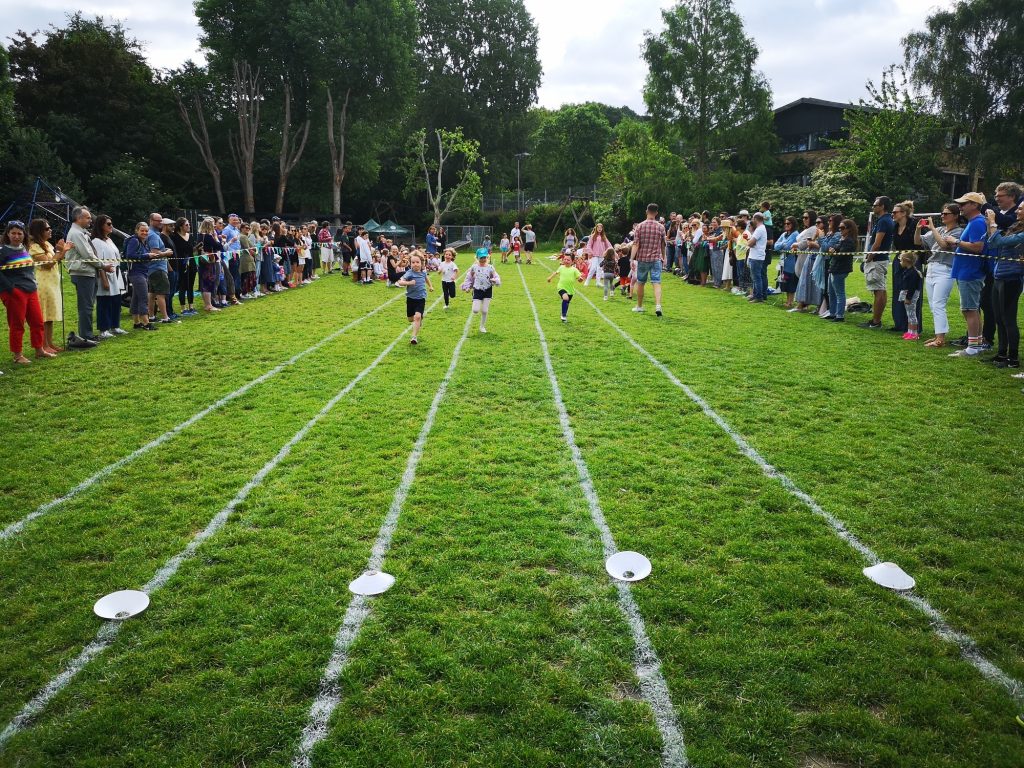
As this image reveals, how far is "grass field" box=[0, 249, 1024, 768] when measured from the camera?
2824 mm

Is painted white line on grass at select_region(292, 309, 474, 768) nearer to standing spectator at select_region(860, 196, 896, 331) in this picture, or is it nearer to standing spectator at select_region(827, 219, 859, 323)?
standing spectator at select_region(860, 196, 896, 331)

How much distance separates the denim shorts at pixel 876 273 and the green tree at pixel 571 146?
66.9 m

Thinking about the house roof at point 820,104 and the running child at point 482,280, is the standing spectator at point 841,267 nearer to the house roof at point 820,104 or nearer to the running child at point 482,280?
the running child at point 482,280

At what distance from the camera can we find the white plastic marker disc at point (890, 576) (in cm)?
385

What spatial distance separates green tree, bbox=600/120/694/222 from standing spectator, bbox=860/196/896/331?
33.9 meters

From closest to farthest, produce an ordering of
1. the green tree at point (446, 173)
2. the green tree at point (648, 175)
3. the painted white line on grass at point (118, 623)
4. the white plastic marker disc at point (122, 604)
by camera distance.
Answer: the painted white line on grass at point (118, 623) → the white plastic marker disc at point (122, 604) → the green tree at point (648, 175) → the green tree at point (446, 173)

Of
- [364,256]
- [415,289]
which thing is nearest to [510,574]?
[415,289]

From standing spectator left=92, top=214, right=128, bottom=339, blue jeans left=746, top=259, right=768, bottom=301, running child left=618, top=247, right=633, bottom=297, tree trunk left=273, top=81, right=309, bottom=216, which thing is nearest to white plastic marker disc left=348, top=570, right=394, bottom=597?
standing spectator left=92, top=214, right=128, bottom=339

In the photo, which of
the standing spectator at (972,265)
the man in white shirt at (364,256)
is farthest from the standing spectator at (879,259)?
the man in white shirt at (364,256)

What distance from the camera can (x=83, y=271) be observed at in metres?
10.7

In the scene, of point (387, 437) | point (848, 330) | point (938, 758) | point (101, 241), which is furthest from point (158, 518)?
point (848, 330)

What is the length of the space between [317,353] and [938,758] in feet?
32.4

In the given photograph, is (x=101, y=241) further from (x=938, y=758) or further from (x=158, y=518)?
(x=938, y=758)

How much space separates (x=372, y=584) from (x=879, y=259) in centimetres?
1243
